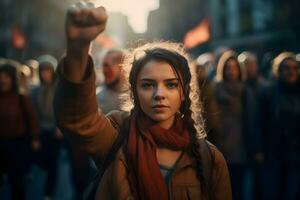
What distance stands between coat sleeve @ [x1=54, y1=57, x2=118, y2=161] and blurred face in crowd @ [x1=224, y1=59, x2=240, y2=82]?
472cm

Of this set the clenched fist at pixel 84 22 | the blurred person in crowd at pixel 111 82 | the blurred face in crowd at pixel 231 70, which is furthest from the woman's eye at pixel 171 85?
the blurred face in crowd at pixel 231 70

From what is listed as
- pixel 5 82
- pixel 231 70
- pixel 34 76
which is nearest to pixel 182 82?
pixel 231 70

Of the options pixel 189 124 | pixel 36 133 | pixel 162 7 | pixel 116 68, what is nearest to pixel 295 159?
pixel 116 68

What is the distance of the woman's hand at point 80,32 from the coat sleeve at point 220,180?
867mm

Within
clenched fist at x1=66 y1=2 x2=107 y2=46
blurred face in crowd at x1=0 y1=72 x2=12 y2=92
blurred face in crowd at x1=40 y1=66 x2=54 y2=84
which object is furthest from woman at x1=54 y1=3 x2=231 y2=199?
blurred face in crowd at x1=40 y1=66 x2=54 y2=84

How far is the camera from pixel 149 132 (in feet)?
9.89

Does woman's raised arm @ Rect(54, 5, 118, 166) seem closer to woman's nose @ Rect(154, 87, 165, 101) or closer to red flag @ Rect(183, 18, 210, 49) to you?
woman's nose @ Rect(154, 87, 165, 101)

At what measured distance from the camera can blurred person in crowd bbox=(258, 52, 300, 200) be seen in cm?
743

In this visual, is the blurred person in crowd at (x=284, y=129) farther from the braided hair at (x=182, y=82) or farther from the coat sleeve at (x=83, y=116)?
Result: the coat sleeve at (x=83, y=116)

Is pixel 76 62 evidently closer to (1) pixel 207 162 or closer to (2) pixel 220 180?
(1) pixel 207 162

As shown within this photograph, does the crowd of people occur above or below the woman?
below

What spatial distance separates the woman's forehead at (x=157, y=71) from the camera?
3.06 m

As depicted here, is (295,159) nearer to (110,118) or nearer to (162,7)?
(110,118)

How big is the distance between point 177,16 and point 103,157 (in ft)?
289
